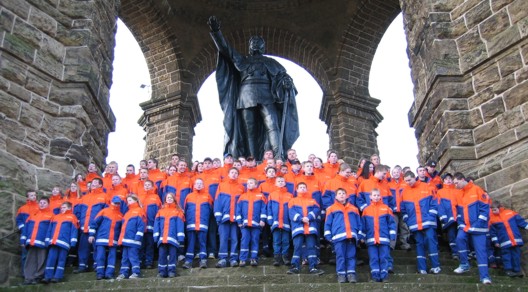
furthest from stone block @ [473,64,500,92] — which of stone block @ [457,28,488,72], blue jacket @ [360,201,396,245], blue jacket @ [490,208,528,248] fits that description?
blue jacket @ [360,201,396,245]

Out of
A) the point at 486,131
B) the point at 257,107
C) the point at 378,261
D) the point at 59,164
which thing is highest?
the point at 257,107

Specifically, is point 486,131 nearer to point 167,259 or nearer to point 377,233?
point 377,233

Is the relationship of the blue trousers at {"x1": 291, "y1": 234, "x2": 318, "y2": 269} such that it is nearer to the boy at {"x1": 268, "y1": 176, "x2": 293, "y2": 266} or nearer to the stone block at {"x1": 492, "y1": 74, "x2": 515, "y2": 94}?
the boy at {"x1": 268, "y1": 176, "x2": 293, "y2": 266}

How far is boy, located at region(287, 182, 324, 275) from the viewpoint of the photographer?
5.55m

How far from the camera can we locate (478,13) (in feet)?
25.2

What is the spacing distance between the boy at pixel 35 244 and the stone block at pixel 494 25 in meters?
5.69

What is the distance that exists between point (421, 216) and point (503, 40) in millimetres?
2717

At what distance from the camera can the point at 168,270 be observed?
5.56 m

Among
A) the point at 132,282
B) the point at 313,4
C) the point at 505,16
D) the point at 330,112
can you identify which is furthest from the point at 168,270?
the point at 313,4

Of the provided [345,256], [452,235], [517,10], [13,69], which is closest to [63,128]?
[13,69]

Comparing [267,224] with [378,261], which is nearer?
[378,261]

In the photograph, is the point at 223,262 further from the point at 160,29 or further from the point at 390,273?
the point at 160,29

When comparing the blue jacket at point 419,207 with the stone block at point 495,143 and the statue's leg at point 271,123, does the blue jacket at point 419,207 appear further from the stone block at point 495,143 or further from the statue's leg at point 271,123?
the statue's leg at point 271,123

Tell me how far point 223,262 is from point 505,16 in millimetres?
4648
